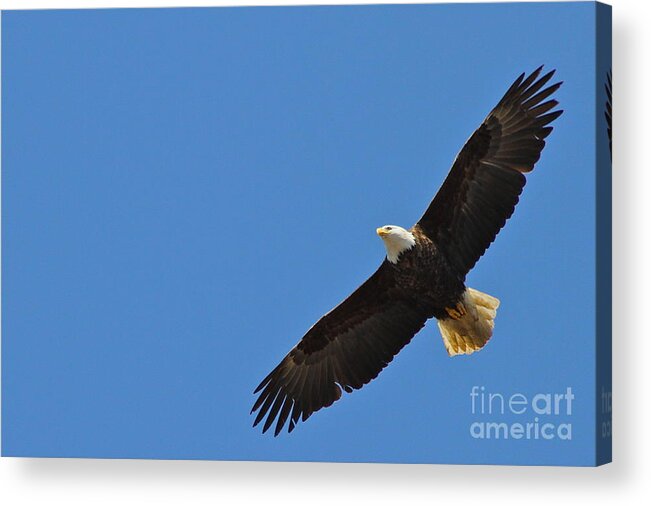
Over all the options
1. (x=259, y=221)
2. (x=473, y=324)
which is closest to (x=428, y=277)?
(x=473, y=324)

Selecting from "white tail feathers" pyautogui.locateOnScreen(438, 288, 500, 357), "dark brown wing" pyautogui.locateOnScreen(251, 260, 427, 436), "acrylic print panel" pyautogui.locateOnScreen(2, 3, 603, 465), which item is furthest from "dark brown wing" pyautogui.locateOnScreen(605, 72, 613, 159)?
"dark brown wing" pyautogui.locateOnScreen(251, 260, 427, 436)

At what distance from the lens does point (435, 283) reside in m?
10.2

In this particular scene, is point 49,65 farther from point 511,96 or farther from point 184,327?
point 511,96

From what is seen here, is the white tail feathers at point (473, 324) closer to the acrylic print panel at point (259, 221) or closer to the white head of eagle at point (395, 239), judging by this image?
the acrylic print panel at point (259, 221)

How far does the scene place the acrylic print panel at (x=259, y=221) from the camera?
9.95m

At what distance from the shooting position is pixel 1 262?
1064cm

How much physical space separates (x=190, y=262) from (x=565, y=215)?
215cm

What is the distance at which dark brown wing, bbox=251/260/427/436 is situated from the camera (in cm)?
1032

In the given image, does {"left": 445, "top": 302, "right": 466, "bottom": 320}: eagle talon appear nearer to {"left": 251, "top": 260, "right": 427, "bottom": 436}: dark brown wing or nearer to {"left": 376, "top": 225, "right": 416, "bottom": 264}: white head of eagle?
{"left": 251, "top": 260, "right": 427, "bottom": 436}: dark brown wing

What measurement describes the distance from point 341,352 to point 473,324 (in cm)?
91

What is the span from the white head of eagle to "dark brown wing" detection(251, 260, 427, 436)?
20cm

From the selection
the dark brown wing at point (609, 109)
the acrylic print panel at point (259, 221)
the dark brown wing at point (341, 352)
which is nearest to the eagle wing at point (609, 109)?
the dark brown wing at point (609, 109)

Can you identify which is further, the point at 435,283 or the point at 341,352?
the point at 341,352

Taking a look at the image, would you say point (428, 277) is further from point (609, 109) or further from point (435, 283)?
point (609, 109)
